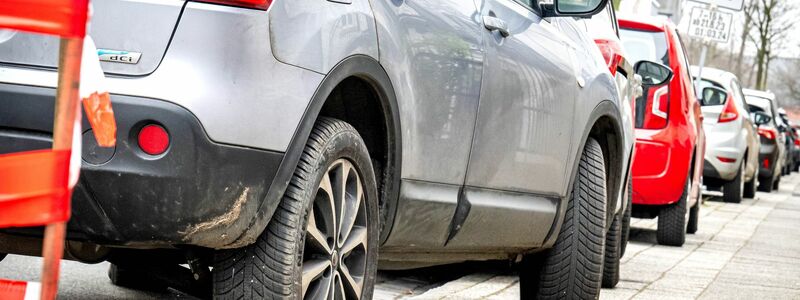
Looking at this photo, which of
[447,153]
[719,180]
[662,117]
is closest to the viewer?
[447,153]

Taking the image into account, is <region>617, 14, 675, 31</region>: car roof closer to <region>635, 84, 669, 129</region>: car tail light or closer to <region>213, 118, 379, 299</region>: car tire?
<region>635, 84, 669, 129</region>: car tail light

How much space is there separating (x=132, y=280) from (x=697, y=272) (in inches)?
158

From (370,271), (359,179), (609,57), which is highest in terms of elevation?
(609,57)

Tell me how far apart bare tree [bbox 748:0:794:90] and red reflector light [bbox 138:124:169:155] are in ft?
163

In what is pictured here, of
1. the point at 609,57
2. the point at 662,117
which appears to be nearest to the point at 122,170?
the point at 609,57

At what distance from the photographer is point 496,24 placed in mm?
4586

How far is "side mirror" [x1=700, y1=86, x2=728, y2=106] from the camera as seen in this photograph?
13711 mm

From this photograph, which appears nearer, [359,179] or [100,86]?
[100,86]

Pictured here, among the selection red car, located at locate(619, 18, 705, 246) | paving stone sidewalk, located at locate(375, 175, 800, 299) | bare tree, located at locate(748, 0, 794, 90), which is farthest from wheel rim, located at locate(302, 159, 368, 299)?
bare tree, located at locate(748, 0, 794, 90)

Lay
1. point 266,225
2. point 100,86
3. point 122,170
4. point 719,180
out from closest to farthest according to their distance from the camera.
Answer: point 100,86 < point 122,170 < point 266,225 < point 719,180

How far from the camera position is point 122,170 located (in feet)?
9.99

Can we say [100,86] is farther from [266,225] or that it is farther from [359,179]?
[359,179]

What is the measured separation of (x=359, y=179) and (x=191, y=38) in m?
0.83

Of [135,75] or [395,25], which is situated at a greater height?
[395,25]
